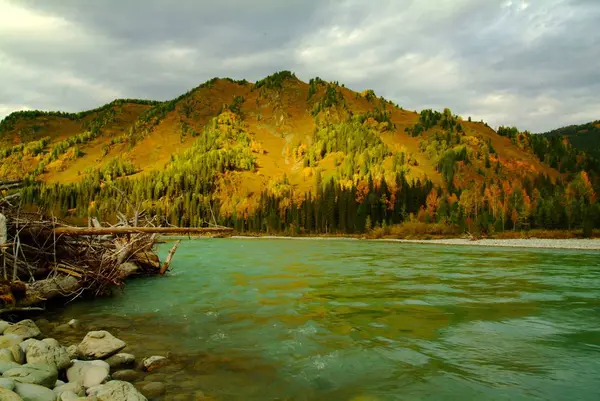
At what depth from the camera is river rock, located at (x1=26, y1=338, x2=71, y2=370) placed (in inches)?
298

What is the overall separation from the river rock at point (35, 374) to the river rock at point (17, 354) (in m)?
1.13

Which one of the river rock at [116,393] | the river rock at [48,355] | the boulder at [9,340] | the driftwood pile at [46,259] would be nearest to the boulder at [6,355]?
the river rock at [48,355]

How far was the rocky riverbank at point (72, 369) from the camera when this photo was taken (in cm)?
612

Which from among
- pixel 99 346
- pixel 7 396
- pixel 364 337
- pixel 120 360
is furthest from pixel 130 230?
pixel 364 337

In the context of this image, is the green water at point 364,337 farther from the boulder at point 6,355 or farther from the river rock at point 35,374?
the boulder at point 6,355

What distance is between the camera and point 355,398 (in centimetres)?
750

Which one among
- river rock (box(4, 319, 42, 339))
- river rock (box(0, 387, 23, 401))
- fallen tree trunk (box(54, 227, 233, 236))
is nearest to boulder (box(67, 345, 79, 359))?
river rock (box(4, 319, 42, 339))

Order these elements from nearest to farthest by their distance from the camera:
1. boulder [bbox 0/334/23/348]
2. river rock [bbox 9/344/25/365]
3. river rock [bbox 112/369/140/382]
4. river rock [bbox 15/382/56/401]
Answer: river rock [bbox 15/382/56/401]
river rock [bbox 9/344/25/365]
river rock [bbox 112/369/140/382]
boulder [bbox 0/334/23/348]

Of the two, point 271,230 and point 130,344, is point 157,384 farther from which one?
point 271,230

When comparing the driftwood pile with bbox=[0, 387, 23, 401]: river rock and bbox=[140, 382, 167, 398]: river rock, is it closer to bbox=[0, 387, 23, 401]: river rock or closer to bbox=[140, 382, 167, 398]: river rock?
bbox=[140, 382, 167, 398]: river rock

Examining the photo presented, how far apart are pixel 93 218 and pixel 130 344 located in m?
11.1

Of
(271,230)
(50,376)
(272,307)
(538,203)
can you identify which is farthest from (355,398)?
(271,230)

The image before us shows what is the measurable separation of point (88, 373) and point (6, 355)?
1850mm

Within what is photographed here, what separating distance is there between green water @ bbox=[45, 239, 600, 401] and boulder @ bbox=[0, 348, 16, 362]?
286cm
